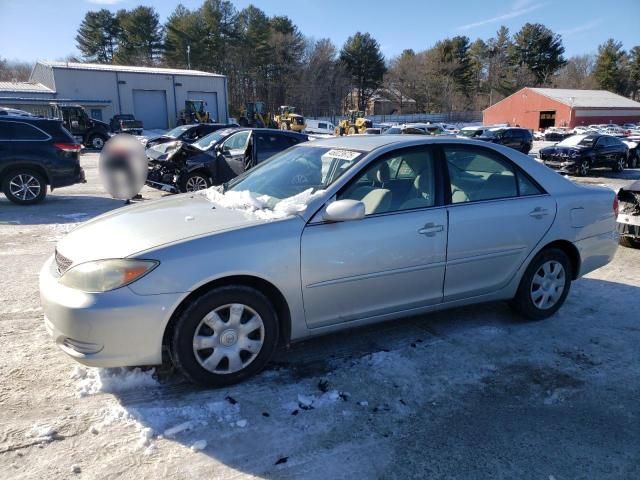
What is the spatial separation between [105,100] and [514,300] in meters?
45.7

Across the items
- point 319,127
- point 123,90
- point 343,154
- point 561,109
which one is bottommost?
point 343,154

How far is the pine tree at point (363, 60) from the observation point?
252 ft

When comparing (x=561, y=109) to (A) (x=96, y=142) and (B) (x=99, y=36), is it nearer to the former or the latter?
(A) (x=96, y=142)

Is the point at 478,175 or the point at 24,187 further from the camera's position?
the point at 24,187

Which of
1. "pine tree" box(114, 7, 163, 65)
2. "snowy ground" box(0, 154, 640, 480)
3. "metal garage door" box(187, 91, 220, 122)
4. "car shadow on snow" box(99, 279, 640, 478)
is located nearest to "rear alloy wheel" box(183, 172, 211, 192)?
"snowy ground" box(0, 154, 640, 480)

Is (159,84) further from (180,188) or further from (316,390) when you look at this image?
(316,390)

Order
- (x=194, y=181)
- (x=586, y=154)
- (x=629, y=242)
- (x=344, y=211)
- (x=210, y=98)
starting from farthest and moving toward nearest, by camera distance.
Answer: (x=210, y=98) < (x=586, y=154) < (x=194, y=181) < (x=629, y=242) < (x=344, y=211)

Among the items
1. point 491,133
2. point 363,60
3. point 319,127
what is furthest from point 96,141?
point 363,60

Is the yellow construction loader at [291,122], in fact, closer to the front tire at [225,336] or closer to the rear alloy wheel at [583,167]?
the rear alloy wheel at [583,167]

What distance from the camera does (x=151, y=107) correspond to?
46.9 metres

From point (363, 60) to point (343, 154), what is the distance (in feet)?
258

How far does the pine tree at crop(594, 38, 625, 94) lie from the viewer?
84.1 meters

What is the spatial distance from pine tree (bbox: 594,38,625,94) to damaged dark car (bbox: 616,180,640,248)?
3607 inches

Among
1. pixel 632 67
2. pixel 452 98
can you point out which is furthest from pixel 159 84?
pixel 632 67
